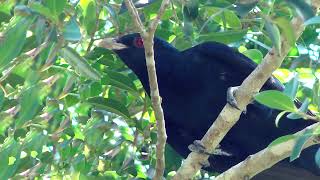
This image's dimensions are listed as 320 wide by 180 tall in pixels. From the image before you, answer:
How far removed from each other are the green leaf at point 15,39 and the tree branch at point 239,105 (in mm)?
1099

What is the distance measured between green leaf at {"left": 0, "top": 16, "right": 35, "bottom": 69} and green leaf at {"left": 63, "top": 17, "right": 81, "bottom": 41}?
15 cm

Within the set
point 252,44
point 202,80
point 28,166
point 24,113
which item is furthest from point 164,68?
point 24,113

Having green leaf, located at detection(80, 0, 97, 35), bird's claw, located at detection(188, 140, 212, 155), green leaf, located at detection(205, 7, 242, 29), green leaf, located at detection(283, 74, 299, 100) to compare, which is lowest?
bird's claw, located at detection(188, 140, 212, 155)

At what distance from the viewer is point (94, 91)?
4441mm

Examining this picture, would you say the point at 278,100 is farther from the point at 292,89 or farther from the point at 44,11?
the point at 44,11

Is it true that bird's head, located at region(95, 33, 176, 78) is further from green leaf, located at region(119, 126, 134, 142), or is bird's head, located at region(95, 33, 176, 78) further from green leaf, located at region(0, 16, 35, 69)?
green leaf, located at region(0, 16, 35, 69)

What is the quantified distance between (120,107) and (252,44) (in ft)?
4.54

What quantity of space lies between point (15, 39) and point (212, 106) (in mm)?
2025

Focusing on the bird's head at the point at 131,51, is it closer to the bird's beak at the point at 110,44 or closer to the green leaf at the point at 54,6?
the bird's beak at the point at 110,44

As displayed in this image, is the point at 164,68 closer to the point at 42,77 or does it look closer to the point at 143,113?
the point at 143,113

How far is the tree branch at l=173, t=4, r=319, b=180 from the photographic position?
340cm

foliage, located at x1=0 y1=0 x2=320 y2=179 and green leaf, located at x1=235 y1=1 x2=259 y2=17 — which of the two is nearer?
green leaf, located at x1=235 y1=1 x2=259 y2=17

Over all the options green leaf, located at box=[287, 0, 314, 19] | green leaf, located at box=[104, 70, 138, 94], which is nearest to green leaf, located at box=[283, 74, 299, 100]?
green leaf, located at box=[287, 0, 314, 19]

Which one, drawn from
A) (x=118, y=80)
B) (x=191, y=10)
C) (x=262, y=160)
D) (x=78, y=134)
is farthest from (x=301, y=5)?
(x=78, y=134)
